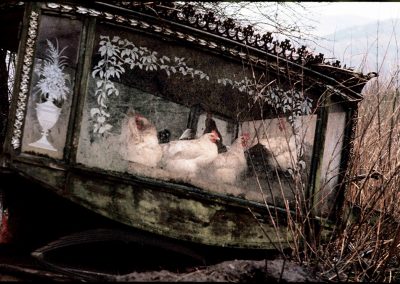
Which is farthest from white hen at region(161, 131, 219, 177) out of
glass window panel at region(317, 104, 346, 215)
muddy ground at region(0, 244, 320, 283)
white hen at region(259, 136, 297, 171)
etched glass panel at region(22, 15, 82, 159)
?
glass window panel at region(317, 104, 346, 215)

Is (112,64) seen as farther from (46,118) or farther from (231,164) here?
(231,164)

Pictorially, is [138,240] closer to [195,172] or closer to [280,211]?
[195,172]

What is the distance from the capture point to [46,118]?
12.8 feet

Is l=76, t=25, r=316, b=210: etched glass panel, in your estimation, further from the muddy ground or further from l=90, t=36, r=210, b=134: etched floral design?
the muddy ground

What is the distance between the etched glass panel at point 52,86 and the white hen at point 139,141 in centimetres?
53

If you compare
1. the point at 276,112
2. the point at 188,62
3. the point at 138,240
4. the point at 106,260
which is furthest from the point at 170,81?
the point at 106,260

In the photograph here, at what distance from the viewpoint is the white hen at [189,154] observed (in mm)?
4301

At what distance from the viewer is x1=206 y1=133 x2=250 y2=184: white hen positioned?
4.50 m

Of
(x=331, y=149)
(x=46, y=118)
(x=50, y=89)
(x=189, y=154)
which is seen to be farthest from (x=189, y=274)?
(x=331, y=149)

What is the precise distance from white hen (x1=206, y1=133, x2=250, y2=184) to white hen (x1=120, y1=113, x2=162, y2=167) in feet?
1.91

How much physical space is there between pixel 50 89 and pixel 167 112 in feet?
3.50

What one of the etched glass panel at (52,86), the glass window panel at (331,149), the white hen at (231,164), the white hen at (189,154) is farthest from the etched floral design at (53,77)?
the glass window panel at (331,149)

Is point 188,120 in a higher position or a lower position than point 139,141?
higher

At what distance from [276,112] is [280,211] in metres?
1.02
